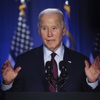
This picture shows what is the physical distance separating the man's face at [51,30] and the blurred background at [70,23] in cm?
34

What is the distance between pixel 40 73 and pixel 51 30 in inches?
16.8

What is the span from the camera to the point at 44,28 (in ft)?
7.68

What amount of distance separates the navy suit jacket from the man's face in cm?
11

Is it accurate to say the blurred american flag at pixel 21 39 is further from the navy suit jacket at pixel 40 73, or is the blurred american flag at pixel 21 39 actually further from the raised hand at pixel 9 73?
the raised hand at pixel 9 73

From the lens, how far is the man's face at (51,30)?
233 cm

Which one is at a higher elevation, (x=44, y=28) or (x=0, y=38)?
(x=44, y=28)

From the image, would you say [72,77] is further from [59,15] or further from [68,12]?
[68,12]

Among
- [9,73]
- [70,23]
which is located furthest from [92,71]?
[70,23]

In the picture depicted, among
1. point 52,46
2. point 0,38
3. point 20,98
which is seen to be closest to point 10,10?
point 0,38

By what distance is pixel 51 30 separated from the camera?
234 cm

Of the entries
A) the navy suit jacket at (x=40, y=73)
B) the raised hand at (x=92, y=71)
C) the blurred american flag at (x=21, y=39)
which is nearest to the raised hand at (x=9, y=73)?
the navy suit jacket at (x=40, y=73)

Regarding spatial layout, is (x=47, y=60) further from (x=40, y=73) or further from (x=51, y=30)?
(x=51, y=30)

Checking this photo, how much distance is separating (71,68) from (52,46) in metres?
0.29

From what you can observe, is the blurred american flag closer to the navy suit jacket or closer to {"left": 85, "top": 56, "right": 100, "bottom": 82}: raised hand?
the navy suit jacket
